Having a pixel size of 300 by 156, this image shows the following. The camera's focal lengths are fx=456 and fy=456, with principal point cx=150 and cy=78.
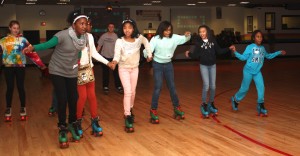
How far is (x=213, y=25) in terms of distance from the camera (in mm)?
22703

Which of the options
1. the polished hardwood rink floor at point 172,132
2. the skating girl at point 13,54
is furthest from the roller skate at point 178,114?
the skating girl at point 13,54

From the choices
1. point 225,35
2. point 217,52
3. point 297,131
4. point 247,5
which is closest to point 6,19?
point 225,35

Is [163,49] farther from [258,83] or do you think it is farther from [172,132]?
[258,83]

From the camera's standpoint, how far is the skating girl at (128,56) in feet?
16.6

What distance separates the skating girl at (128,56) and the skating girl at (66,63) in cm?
66

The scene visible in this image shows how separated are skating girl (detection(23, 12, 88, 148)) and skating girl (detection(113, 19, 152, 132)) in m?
0.66

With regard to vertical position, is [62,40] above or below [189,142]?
above

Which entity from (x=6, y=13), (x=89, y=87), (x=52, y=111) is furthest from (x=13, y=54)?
(x=6, y=13)

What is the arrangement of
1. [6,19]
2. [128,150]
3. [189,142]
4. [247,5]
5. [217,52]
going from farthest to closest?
[247,5], [6,19], [217,52], [189,142], [128,150]

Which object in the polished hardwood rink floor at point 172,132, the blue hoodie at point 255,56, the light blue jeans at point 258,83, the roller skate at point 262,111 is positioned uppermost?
the blue hoodie at point 255,56

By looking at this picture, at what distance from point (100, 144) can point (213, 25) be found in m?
18.9

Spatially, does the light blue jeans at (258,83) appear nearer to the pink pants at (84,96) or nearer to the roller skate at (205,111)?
the roller skate at (205,111)

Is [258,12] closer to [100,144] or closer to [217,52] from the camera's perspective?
[217,52]

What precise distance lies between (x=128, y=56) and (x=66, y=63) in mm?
942
